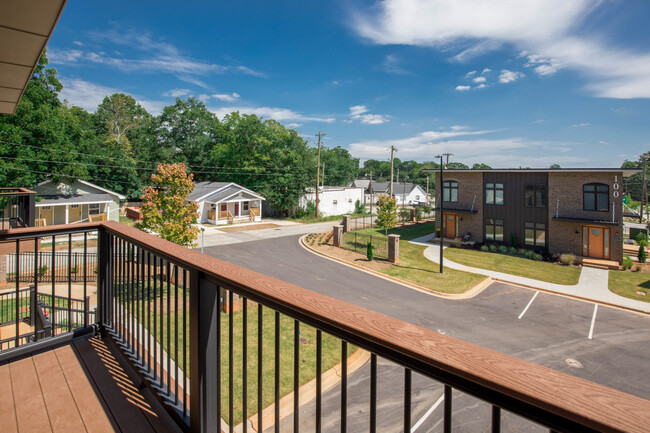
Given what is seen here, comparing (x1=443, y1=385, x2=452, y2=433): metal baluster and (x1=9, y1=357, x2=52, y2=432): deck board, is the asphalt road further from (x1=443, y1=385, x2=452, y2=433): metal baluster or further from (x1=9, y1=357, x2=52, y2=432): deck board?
(x1=443, y1=385, x2=452, y2=433): metal baluster

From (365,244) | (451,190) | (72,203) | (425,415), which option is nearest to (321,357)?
(425,415)

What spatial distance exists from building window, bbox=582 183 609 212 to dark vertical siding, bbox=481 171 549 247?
6.35 ft

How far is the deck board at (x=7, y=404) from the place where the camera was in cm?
210

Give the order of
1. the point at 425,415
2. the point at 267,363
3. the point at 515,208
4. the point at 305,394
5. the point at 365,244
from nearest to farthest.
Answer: the point at 425,415
the point at 305,394
the point at 267,363
the point at 365,244
the point at 515,208

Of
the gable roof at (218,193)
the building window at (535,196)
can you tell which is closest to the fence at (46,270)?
the gable roof at (218,193)

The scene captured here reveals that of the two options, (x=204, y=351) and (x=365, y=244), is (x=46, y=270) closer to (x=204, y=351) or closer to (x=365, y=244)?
(x=365, y=244)

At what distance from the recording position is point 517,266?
18078mm

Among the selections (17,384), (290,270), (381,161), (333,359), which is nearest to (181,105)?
(290,270)

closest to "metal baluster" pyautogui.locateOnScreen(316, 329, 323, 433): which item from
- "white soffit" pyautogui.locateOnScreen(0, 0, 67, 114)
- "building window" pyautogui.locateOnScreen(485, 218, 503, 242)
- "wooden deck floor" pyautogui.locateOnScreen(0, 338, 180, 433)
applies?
"wooden deck floor" pyautogui.locateOnScreen(0, 338, 180, 433)

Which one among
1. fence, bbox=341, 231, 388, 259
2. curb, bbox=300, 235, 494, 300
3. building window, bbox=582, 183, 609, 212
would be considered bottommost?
curb, bbox=300, 235, 494, 300

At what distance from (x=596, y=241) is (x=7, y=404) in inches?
971

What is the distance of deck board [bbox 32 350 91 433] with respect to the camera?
7.02ft

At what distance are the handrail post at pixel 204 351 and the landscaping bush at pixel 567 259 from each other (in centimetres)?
2206

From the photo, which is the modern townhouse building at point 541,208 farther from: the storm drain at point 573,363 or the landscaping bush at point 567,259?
the storm drain at point 573,363
